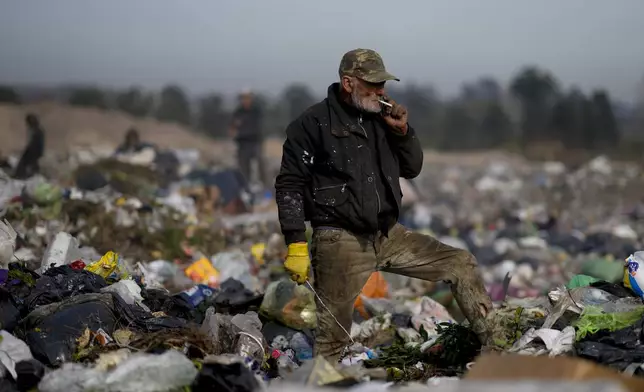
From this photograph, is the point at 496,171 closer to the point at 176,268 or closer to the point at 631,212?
the point at 631,212

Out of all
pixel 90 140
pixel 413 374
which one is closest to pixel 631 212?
pixel 413 374

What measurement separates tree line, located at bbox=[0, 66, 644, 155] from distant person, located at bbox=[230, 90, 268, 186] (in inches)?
383

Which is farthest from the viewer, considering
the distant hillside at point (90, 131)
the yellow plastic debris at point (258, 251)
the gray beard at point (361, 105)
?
the distant hillside at point (90, 131)

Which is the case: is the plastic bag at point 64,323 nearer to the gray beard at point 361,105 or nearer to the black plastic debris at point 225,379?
the black plastic debris at point 225,379

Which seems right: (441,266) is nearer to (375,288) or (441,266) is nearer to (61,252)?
(375,288)

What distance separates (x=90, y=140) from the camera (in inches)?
1047

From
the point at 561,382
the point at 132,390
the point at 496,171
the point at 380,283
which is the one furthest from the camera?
the point at 496,171

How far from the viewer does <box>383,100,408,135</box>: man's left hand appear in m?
4.98

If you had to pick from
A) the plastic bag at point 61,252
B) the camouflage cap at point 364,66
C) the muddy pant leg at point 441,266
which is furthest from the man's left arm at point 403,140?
the plastic bag at point 61,252

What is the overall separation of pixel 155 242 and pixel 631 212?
937cm

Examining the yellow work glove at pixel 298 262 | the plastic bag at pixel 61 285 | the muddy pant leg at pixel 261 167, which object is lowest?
the muddy pant leg at pixel 261 167

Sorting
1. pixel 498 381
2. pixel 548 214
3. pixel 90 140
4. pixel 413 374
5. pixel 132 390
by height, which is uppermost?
pixel 498 381

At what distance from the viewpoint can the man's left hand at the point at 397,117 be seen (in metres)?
4.98

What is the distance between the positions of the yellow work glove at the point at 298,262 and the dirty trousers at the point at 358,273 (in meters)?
0.13
